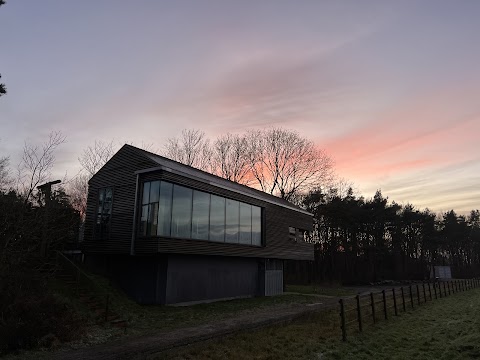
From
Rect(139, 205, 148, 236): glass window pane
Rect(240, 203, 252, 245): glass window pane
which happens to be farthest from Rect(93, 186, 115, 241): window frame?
Rect(240, 203, 252, 245): glass window pane

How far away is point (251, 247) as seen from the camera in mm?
23266

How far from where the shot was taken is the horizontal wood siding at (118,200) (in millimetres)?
18519

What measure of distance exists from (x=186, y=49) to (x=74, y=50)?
4573 millimetres

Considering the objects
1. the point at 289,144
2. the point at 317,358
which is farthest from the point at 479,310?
the point at 289,144

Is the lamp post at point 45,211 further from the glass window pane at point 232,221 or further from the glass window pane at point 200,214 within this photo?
the glass window pane at point 232,221

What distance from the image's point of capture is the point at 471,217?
79062mm

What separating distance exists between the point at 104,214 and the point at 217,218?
621 cm

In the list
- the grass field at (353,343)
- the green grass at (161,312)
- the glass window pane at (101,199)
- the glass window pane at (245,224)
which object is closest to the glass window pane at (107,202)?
the glass window pane at (101,199)

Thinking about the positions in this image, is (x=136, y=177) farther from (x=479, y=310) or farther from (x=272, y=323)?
(x=479, y=310)

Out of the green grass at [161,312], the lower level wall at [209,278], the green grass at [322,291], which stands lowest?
the green grass at [322,291]

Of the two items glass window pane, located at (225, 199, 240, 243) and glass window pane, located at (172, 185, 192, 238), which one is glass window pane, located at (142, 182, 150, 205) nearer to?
glass window pane, located at (172, 185, 192, 238)

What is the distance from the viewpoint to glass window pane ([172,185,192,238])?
58.6ft

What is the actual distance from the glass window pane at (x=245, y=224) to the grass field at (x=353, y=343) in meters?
9.24

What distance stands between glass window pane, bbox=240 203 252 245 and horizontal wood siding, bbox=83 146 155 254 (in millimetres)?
7046
